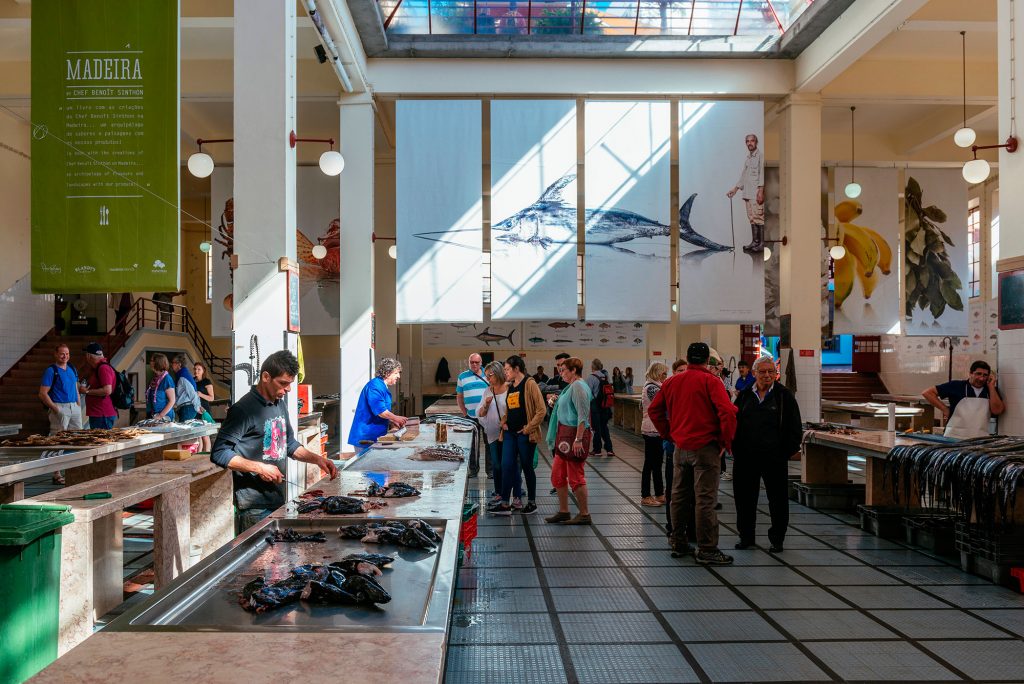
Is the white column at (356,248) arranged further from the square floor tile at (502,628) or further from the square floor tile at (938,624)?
the square floor tile at (938,624)

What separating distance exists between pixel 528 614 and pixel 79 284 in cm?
435

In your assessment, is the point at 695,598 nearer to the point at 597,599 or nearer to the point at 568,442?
the point at 597,599

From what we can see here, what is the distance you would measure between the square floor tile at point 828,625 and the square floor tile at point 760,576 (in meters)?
0.68

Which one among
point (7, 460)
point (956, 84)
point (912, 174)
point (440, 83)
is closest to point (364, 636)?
point (7, 460)

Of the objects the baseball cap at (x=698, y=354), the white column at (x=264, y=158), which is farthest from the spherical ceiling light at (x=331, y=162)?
the baseball cap at (x=698, y=354)

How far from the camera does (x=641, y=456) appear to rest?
45.7ft

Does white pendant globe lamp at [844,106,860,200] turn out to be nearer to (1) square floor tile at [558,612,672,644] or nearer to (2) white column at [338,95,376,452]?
(2) white column at [338,95,376,452]

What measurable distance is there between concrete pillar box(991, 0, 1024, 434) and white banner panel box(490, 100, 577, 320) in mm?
7015

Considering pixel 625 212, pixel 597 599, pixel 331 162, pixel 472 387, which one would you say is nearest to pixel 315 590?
pixel 597 599

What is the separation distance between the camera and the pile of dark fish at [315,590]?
2.52 m

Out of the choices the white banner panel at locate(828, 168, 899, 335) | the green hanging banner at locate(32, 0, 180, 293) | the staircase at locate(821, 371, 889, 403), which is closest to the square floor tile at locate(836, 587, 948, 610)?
the green hanging banner at locate(32, 0, 180, 293)

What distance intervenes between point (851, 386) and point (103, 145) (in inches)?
843

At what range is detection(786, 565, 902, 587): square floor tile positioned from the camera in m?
5.80

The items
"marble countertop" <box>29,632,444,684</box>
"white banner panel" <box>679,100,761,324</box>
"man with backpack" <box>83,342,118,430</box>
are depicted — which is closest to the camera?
"marble countertop" <box>29,632,444,684</box>
